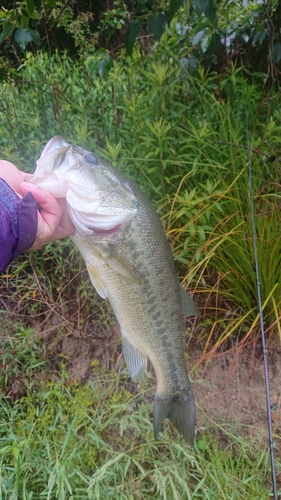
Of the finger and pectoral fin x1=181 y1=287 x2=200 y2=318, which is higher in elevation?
the finger

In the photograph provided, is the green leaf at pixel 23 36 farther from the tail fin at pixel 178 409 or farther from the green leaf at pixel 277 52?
the tail fin at pixel 178 409

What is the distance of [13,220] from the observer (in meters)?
1.26

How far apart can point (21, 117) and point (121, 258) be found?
7.74ft

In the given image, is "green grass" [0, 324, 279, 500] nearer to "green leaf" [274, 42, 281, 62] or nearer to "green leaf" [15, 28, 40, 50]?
"green leaf" [15, 28, 40, 50]

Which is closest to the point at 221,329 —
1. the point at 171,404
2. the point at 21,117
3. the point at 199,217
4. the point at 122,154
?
the point at 199,217

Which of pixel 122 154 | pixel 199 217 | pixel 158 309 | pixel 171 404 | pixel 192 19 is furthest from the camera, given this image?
pixel 192 19

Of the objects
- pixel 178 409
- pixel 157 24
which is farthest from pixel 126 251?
pixel 157 24

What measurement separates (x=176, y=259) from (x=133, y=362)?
3.29 ft

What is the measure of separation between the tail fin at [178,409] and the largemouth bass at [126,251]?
8cm

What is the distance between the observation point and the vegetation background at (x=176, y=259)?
6.88 ft

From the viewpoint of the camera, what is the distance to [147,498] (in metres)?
2.00

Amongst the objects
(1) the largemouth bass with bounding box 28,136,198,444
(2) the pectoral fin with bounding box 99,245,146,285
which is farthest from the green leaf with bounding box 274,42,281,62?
(2) the pectoral fin with bounding box 99,245,146,285

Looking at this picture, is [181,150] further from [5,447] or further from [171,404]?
[5,447]

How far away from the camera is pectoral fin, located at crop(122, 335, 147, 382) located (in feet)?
5.55
